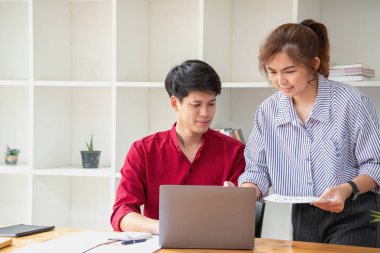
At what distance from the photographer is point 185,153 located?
2.74 meters

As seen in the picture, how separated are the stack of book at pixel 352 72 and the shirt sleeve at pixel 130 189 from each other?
3.88 ft

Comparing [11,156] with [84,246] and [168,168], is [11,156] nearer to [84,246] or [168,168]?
[168,168]

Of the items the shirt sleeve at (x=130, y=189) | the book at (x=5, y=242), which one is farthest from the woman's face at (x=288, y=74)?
the book at (x=5, y=242)

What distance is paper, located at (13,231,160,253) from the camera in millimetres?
2000

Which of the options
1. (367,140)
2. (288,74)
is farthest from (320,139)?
(288,74)

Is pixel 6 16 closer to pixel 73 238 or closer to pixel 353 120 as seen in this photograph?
pixel 73 238

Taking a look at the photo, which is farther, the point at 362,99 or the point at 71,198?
the point at 71,198

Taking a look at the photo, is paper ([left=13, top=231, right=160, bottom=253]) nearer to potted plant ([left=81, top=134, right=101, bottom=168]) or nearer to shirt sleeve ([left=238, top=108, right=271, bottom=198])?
shirt sleeve ([left=238, top=108, right=271, bottom=198])

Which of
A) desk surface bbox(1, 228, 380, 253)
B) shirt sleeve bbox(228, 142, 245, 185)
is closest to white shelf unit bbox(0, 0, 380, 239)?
Result: shirt sleeve bbox(228, 142, 245, 185)

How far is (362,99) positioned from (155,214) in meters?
0.98

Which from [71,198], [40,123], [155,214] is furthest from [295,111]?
[71,198]

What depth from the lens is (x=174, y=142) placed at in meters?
2.73

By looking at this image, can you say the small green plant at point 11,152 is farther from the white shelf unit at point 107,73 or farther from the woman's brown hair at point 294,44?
the woman's brown hair at point 294,44

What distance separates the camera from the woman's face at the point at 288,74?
2.36 m
